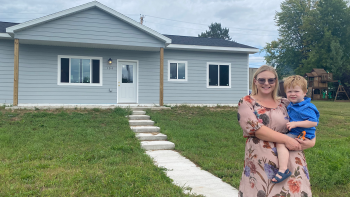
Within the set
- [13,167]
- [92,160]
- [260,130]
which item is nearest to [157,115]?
[92,160]

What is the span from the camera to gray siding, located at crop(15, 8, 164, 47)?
1038cm

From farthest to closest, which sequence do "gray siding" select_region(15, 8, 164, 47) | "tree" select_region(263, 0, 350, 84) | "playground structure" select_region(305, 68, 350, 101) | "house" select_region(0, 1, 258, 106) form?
"tree" select_region(263, 0, 350, 84)
"playground structure" select_region(305, 68, 350, 101)
"house" select_region(0, 1, 258, 106)
"gray siding" select_region(15, 8, 164, 47)

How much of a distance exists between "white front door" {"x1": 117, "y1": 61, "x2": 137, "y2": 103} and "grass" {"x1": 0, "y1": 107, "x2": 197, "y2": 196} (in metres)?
3.72

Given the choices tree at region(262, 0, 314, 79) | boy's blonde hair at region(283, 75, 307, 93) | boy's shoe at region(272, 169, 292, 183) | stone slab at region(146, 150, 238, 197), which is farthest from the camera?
tree at region(262, 0, 314, 79)

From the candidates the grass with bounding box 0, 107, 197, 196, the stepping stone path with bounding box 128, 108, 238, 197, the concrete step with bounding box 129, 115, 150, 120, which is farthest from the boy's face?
the concrete step with bounding box 129, 115, 150, 120

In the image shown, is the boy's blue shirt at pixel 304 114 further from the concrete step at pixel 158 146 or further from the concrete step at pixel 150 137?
the concrete step at pixel 150 137

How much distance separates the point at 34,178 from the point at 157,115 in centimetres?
621

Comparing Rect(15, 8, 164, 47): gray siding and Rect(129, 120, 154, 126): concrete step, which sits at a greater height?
Rect(15, 8, 164, 47): gray siding

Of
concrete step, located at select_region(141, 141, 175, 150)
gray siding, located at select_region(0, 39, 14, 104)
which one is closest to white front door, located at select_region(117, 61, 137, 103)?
gray siding, located at select_region(0, 39, 14, 104)

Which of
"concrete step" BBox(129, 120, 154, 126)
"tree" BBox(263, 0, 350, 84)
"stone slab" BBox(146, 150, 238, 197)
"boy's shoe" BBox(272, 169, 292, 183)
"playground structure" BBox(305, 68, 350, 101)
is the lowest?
"stone slab" BBox(146, 150, 238, 197)

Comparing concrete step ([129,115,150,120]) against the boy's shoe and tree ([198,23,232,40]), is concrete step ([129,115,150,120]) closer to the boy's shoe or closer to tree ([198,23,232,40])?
the boy's shoe

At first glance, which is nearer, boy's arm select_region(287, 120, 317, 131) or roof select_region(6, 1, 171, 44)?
boy's arm select_region(287, 120, 317, 131)

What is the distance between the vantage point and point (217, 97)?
13.8 meters

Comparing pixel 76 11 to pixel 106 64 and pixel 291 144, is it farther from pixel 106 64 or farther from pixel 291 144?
pixel 291 144
